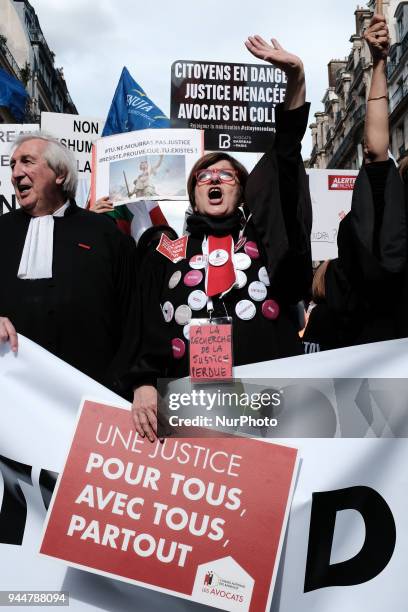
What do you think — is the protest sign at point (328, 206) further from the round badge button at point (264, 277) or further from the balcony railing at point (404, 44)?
the balcony railing at point (404, 44)

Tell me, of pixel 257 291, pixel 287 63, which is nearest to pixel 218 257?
pixel 257 291

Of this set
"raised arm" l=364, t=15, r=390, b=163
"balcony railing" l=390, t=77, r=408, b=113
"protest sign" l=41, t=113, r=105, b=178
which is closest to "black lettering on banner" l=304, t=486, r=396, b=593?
"raised arm" l=364, t=15, r=390, b=163

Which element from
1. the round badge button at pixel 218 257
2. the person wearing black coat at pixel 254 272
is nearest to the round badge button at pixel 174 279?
the person wearing black coat at pixel 254 272

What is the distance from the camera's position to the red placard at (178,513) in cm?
216

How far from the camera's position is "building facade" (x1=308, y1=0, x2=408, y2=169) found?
128ft

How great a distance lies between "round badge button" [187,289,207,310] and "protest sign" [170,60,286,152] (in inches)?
144

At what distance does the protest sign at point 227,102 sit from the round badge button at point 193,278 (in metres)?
3.58

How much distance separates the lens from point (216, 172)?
279cm

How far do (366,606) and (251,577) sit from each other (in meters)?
0.35

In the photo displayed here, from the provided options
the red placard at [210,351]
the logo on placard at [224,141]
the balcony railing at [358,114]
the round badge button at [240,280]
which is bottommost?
the red placard at [210,351]

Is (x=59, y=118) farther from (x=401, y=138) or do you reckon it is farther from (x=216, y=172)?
(x=401, y=138)

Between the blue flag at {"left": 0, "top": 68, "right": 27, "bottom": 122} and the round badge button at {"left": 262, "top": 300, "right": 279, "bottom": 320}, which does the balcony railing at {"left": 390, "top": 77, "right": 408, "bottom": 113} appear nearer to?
the blue flag at {"left": 0, "top": 68, "right": 27, "bottom": 122}

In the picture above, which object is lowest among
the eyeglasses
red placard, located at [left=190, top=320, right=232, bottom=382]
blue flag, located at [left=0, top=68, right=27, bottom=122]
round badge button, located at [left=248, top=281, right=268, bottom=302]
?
red placard, located at [left=190, top=320, right=232, bottom=382]

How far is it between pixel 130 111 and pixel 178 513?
15.1ft
